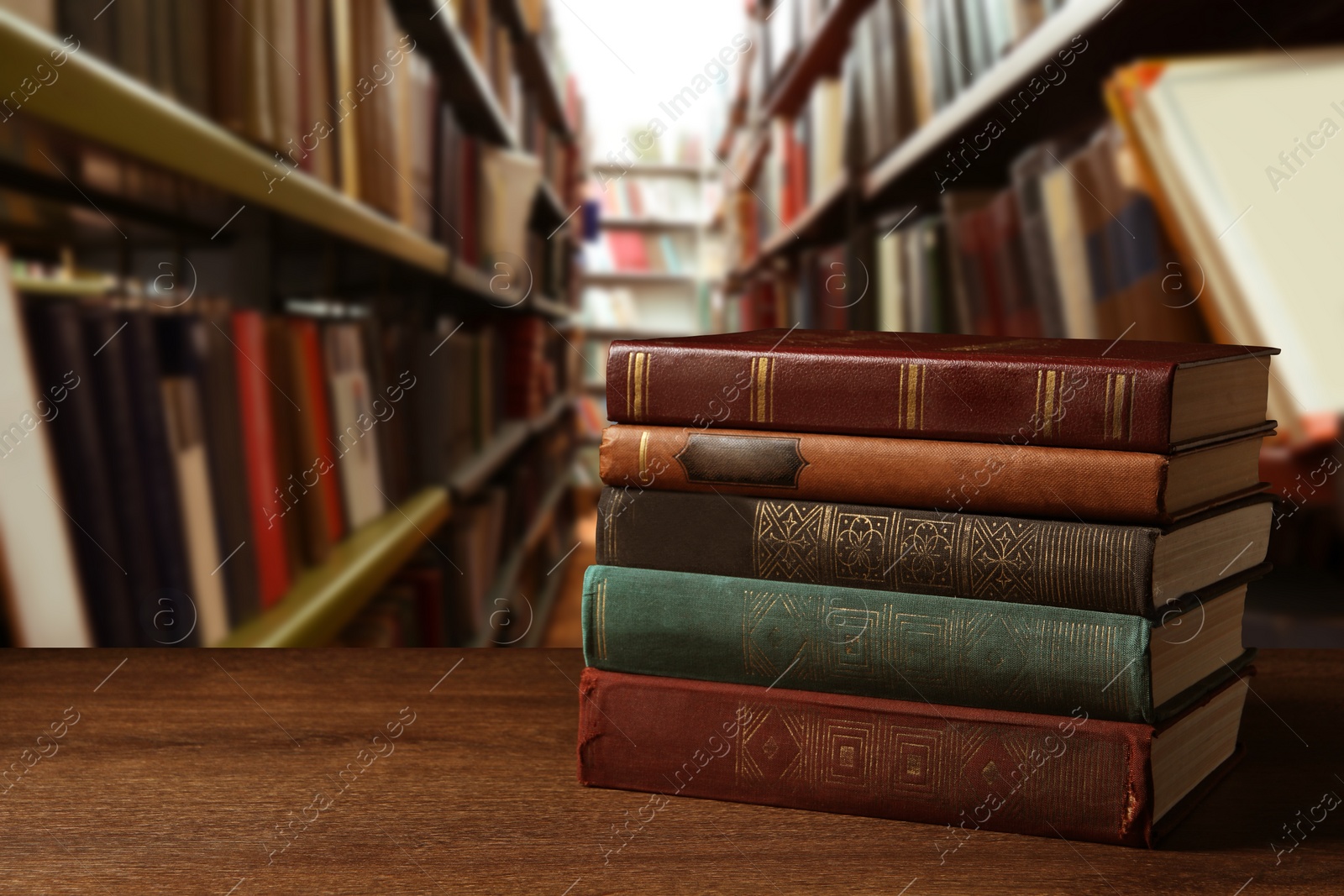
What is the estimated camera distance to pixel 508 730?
0.59 meters

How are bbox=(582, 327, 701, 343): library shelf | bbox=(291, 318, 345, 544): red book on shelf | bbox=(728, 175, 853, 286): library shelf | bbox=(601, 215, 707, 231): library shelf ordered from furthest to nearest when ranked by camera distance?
bbox=(601, 215, 707, 231): library shelf < bbox=(582, 327, 701, 343): library shelf < bbox=(728, 175, 853, 286): library shelf < bbox=(291, 318, 345, 544): red book on shelf

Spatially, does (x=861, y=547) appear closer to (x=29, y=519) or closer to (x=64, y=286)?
(x=29, y=519)

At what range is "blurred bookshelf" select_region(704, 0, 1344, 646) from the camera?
0.83 meters

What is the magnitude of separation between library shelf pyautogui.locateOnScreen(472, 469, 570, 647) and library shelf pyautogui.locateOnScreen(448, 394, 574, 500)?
18 cm

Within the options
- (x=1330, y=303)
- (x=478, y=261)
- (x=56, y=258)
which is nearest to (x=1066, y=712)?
(x=1330, y=303)

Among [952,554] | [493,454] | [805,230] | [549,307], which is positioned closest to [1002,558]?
[952,554]

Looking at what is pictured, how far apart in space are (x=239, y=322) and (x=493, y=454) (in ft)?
2.73

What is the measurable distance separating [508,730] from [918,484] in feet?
0.91

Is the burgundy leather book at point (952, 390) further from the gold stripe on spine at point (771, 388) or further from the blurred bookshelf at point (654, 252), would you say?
the blurred bookshelf at point (654, 252)

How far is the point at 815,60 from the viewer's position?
1924 mm

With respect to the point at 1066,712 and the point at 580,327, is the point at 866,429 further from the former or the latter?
the point at 580,327

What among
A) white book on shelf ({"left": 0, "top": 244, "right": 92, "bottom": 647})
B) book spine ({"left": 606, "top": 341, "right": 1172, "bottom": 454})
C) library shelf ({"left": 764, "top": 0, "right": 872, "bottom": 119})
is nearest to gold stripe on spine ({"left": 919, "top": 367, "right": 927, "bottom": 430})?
book spine ({"left": 606, "top": 341, "right": 1172, "bottom": 454})

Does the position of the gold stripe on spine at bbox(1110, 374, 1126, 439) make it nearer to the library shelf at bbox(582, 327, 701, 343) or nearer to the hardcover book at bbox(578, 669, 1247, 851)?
the hardcover book at bbox(578, 669, 1247, 851)

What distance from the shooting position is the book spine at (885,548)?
0.42m
